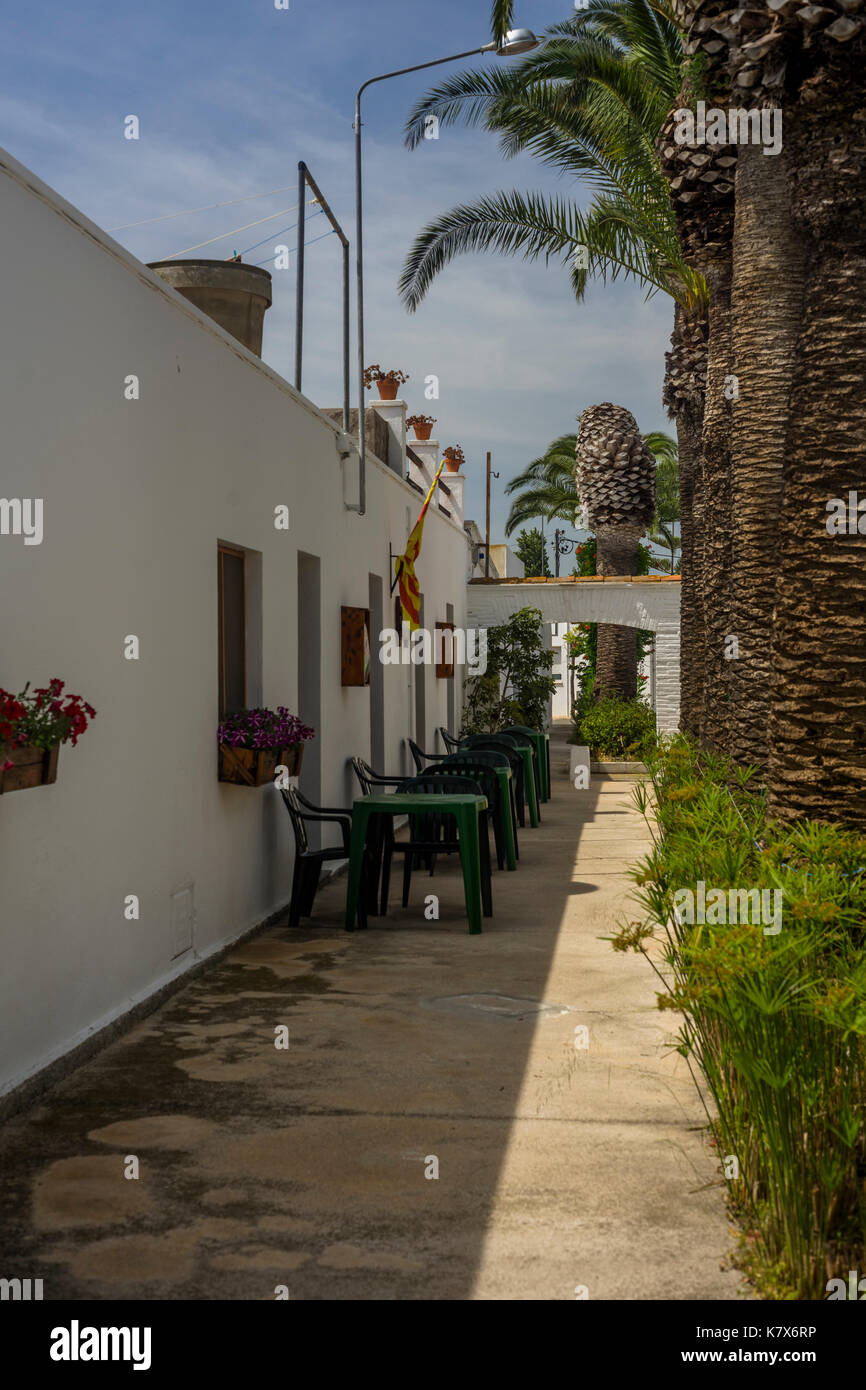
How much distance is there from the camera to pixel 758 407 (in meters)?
7.80

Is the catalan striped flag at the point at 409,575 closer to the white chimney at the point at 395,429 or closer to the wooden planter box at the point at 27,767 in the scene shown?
the white chimney at the point at 395,429

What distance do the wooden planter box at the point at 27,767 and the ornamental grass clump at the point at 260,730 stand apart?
2.49 meters

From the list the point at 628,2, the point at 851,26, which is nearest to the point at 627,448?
the point at 628,2

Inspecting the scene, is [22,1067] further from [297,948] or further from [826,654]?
[826,654]

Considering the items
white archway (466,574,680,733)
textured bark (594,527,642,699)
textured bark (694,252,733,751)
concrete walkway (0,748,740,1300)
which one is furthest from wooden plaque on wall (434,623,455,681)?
concrete walkway (0,748,740,1300)

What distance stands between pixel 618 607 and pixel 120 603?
1542 cm

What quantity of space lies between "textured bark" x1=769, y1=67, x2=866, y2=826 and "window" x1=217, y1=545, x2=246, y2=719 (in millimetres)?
3162

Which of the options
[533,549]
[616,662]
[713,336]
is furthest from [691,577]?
[533,549]

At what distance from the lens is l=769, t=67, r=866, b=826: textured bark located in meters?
5.17

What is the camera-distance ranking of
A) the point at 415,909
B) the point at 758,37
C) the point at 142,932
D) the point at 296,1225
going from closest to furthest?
the point at 296,1225
the point at 142,932
the point at 758,37
the point at 415,909

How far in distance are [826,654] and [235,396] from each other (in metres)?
3.61

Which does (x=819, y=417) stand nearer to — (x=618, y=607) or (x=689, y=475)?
(x=689, y=475)

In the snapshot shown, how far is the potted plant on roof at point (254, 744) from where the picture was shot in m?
6.81

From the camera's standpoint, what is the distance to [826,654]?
Answer: 521cm
